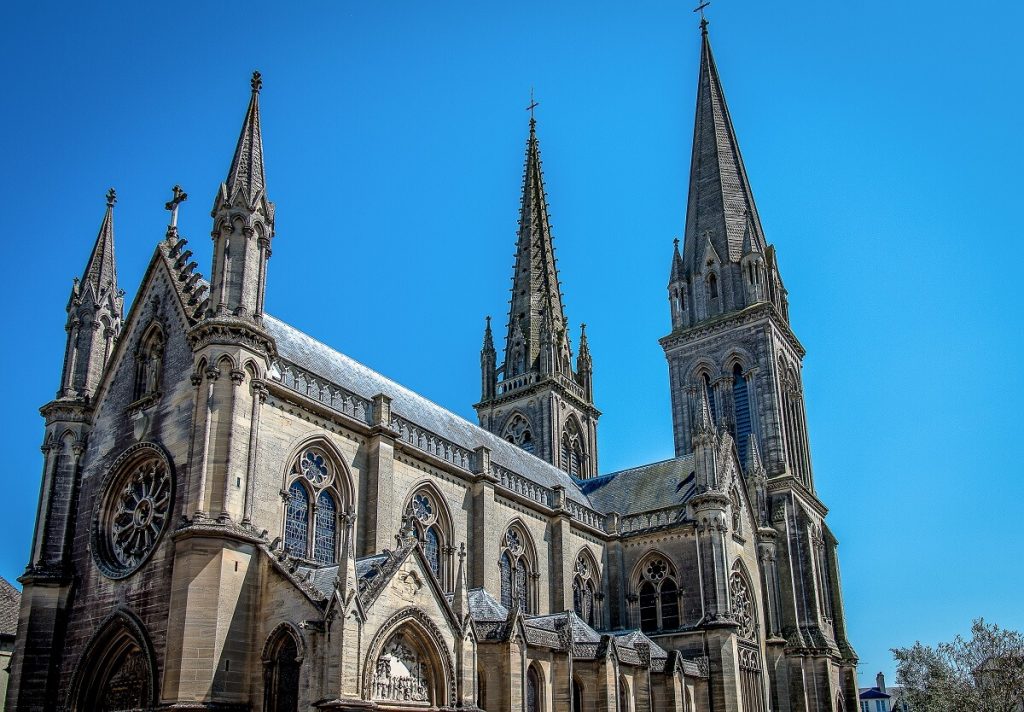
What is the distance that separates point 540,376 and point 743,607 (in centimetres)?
1891

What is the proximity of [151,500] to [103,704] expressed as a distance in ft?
16.8

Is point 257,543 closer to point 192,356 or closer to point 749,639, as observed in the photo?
point 192,356

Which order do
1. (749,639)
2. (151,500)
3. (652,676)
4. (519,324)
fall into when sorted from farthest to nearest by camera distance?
(519,324), (749,639), (652,676), (151,500)

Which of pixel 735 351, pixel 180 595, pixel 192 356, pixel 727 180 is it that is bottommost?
pixel 180 595

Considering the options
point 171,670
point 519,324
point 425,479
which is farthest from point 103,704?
point 519,324

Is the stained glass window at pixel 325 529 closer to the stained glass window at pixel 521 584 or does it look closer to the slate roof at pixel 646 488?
the stained glass window at pixel 521 584

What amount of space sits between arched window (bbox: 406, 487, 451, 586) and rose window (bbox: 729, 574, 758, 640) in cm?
1372

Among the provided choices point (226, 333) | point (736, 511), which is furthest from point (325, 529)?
point (736, 511)

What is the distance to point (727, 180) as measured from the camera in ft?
201

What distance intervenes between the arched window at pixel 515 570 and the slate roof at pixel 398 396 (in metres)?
3.68

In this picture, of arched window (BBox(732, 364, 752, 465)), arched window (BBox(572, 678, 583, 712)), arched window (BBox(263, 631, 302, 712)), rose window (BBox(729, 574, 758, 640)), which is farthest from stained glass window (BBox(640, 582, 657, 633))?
arched window (BBox(263, 631, 302, 712))

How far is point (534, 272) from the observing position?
197 feet

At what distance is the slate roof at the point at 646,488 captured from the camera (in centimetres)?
4403

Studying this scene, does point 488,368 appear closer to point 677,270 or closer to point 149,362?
point 677,270
